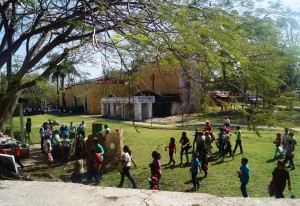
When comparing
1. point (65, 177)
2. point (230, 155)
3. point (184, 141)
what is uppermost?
point (184, 141)

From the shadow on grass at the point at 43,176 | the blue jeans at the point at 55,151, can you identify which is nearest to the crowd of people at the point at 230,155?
the shadow on grass at the point at 43,176

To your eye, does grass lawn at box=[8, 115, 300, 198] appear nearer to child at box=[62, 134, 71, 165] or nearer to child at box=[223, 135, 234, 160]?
child at box=[223, 135, 234, 160]

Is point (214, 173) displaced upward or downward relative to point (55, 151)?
downward

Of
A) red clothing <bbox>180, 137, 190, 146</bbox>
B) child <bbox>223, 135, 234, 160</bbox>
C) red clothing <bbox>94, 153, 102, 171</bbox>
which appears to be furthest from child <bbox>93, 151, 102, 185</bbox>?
child <bbox>223, 135, 234, 160</bbox>

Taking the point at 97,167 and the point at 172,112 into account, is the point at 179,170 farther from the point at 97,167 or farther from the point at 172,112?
the point at 172,112

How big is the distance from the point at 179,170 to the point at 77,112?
1304 inches

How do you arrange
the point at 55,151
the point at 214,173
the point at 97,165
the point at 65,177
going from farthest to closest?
the point at 55,151, the point at 65,177, the point at 214,173, the point at 97,165

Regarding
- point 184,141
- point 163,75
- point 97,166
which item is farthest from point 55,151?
point 163,75

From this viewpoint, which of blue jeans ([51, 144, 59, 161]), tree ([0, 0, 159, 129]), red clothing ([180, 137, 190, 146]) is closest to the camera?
tree ([0, 0, 159, 129])

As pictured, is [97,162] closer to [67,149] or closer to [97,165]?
[97,165]

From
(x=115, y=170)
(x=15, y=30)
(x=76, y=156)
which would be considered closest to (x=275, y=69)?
(x=15, y=30)

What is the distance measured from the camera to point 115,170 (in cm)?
1251

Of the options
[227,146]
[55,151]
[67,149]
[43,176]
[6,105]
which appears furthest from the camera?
[55,151]

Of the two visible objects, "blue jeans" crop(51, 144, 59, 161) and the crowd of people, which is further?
"blue jeans" crop(51, 144, 59, 161)
